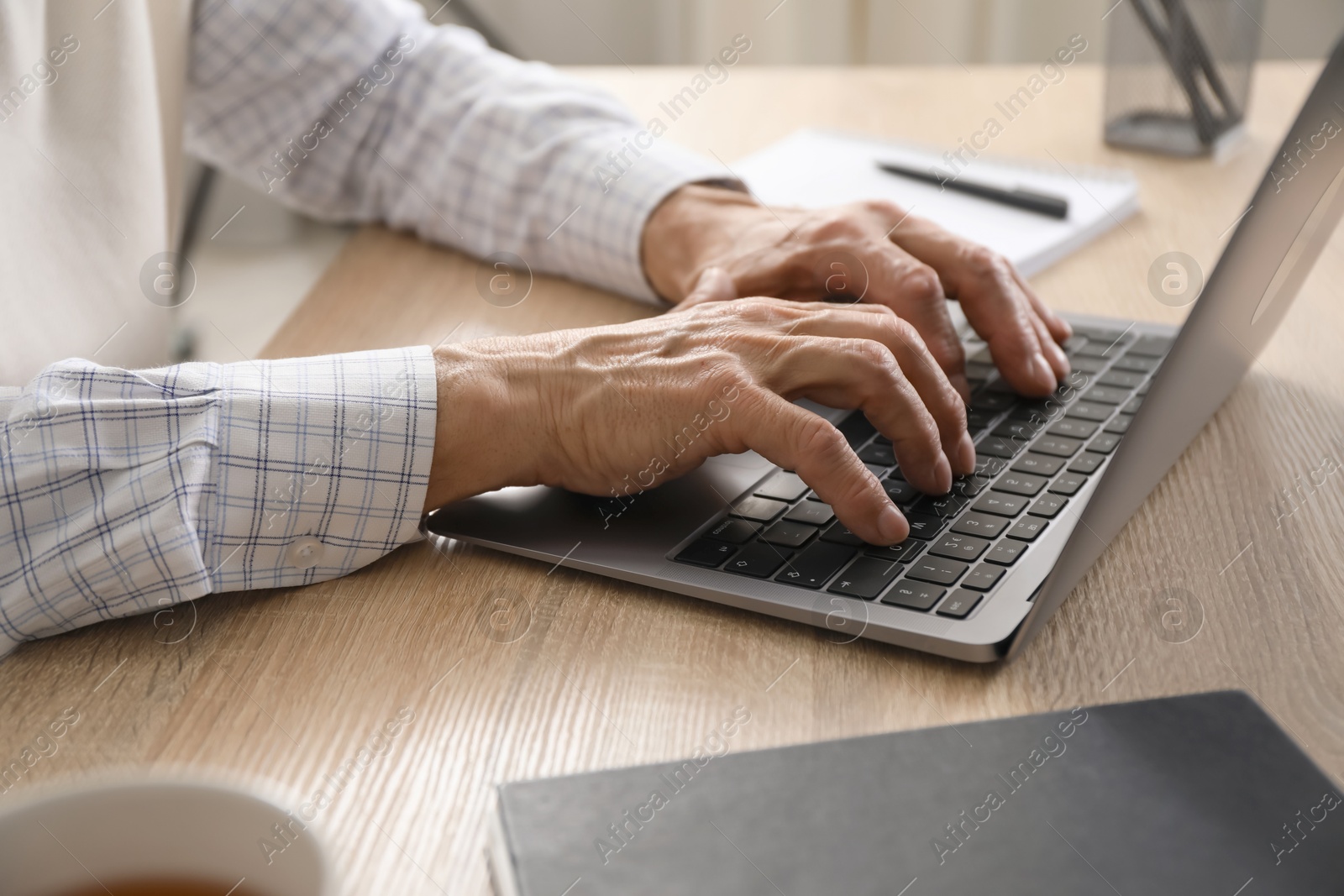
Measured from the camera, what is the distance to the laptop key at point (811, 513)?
23.1 inches

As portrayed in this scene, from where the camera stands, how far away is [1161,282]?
2.90 ft

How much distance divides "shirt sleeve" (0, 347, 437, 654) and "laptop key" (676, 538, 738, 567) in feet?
0.48

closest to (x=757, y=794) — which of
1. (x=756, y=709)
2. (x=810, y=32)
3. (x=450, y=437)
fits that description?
(x=756, y=709)

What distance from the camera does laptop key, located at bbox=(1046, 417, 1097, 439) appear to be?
67cm

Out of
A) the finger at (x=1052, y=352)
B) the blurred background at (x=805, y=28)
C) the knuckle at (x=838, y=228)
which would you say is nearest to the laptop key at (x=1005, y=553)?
the finger at (x=1052, y=352)

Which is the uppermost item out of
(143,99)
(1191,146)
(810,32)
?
(143,99)

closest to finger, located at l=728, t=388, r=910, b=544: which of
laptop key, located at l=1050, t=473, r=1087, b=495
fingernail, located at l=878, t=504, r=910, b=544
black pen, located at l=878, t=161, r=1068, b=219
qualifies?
→ fingernail, located at l=878, t=504, r=910, b=544

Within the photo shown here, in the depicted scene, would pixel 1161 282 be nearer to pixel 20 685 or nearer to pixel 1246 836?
pixel 1246 836

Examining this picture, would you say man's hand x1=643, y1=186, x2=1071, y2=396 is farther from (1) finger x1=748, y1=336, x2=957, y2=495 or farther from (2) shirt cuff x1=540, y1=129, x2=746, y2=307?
(1) finger x1=748, y1=336, x2=957, y2=495

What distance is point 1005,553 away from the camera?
1.77 feet

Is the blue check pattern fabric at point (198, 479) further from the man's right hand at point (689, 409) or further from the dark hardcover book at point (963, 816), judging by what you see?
the dark hardcover book at point (963, 816)

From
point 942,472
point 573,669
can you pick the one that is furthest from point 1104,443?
point 573,669

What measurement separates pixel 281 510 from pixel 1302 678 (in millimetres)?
484

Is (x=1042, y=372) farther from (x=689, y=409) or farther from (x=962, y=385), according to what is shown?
(x=689, y=409)
